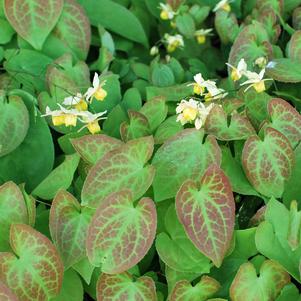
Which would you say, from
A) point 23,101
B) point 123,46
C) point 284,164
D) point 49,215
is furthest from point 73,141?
point 123,46

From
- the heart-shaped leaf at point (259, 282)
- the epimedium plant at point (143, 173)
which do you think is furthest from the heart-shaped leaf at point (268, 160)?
the heart-shaped leaf at point (259, 282)

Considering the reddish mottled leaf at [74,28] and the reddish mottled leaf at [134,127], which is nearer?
the reddish mottled leaf at [134,127]

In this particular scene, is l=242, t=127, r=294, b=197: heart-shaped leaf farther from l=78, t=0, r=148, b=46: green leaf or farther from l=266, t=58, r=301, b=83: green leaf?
l=78, t=0, r=148, b=46: green leaf

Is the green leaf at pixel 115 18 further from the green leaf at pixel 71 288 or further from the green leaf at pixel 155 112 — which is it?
the green leaf at pixel 71 288

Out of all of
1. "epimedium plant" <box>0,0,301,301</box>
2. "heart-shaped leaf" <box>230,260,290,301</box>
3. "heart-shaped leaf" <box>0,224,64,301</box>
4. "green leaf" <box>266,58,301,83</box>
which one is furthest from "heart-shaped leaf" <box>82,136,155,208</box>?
"green leaf" <box>266,58,301,83</box>

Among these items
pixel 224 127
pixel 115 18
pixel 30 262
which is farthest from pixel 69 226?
pixel 115 18

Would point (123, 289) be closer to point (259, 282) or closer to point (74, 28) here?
point (259, 282)

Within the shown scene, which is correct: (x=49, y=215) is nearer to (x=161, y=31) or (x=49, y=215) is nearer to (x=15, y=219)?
(x=15, y=219)

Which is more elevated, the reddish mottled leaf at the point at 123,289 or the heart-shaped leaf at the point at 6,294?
the heart-shaped leaf at the point at 6,294
